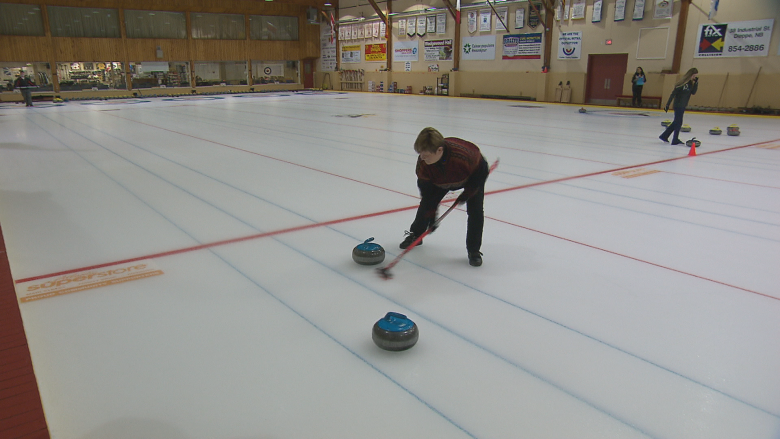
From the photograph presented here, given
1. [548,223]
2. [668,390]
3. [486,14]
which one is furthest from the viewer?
[486,14]

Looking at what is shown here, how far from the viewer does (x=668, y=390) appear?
7.64 feet

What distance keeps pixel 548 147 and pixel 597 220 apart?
187 inches

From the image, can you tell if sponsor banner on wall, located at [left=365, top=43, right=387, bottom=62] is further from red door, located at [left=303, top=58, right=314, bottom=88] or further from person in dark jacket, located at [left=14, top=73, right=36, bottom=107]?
Result: person in dark jacket, located at [left=14, top=73, right=36, bottom=107]

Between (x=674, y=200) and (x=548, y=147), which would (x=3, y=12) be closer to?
(x=548, y=147)

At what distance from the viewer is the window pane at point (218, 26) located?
28.6 metres

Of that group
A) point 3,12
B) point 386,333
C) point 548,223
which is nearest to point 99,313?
point 386,333

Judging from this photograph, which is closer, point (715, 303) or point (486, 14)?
point (715, 303)

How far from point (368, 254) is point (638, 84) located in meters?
17.4

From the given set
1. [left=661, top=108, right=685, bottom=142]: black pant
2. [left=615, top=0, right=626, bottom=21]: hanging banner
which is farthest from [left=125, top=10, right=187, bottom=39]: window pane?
[left=661, top=108, right=685, bottom=142]: black pant

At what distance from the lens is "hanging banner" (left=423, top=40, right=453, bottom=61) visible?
25125 millimetres

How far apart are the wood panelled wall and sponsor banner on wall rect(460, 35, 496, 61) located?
37.6ft

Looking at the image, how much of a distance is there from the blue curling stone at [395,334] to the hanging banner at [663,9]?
18340 millimetres

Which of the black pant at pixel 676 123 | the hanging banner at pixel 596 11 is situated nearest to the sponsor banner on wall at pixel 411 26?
the hanging banner at pixel 596 11

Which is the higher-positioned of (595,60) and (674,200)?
(595,60)
